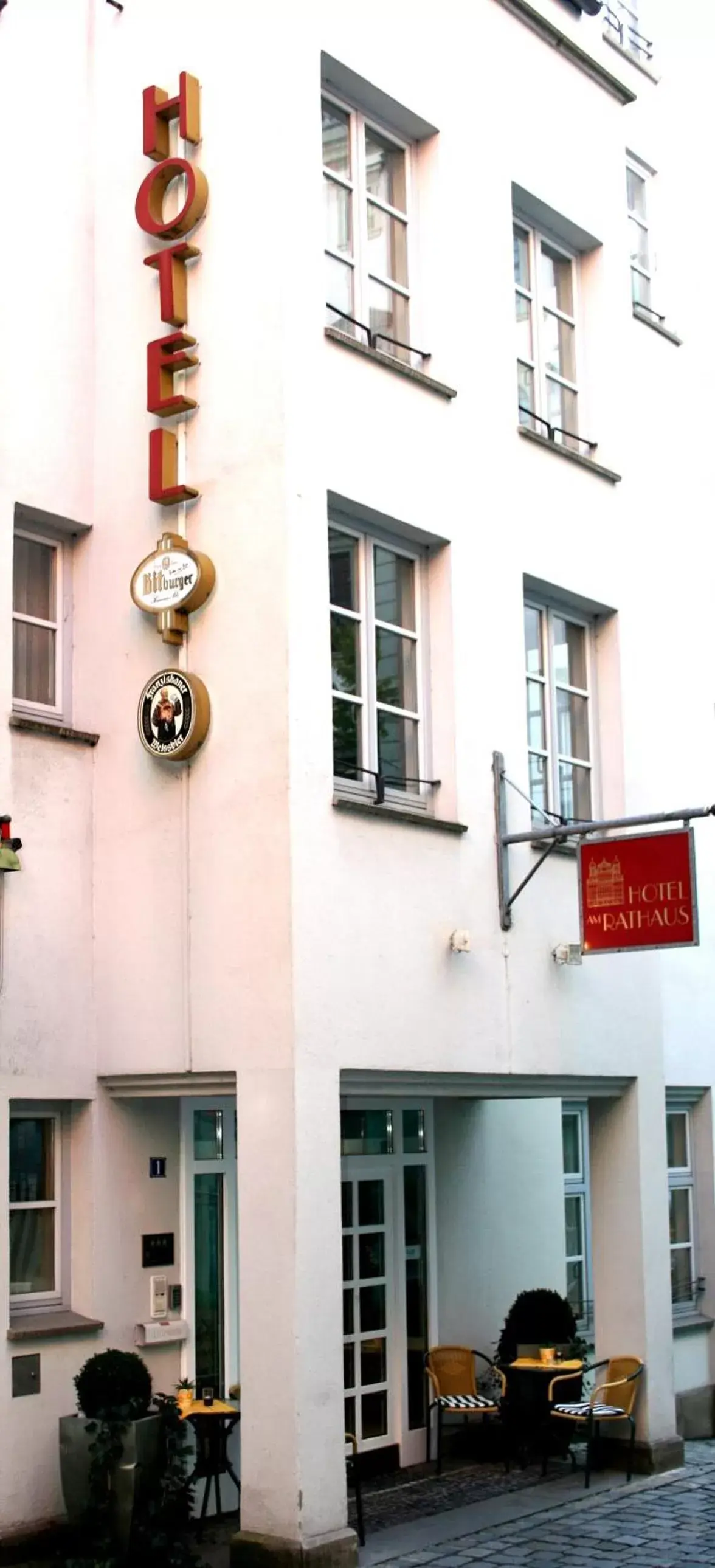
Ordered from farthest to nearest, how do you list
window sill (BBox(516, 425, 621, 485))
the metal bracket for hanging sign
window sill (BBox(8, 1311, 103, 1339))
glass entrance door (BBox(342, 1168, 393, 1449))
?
window sill (BBox(516, 425, 621, 485))
glass entrance door (BBox(342, 1168, 393, 1449))
the metal bracket for hanging sign
window sill (BBox(8, 1311, 103, 1339))

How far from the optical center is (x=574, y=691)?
46.6ft

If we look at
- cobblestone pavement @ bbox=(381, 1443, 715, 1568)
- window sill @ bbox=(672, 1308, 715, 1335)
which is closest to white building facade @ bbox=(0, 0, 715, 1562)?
cobblestone pavement @ bbox=(381, 1443, 715, 1568)

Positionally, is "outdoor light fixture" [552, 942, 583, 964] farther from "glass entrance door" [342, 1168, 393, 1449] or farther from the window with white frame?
"glass entrance door" [342, 1168, 393, 1449]

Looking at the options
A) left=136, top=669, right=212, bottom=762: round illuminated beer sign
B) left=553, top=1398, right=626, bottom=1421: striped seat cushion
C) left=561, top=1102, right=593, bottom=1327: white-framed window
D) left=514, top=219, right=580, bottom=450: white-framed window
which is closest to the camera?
left=136, top=669, right=212, bottom=762: round illuminated beer sign

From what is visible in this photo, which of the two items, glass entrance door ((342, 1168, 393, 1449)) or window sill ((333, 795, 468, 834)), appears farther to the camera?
glass entrance door ((342, 1168, 393, 1449))

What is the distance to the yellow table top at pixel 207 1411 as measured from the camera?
11039 millimetres

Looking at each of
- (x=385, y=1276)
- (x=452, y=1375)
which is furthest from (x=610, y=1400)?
(x=385, y=1276)

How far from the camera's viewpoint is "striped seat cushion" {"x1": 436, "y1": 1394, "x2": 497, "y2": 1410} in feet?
43.5

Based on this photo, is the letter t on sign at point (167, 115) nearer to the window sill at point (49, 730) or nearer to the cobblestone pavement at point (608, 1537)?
the window sill at point (49, 730)

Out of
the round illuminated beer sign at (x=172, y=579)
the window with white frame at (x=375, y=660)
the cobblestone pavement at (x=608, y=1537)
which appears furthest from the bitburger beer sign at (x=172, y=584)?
the cobblestone pavement at (x=608, y=1537)

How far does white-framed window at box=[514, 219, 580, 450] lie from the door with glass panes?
5.36 m

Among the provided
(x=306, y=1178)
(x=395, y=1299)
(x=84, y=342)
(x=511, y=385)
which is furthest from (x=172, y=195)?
(x=395, y=1299)

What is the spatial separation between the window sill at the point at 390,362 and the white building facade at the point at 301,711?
0.05 meters

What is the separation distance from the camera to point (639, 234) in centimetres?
1773
